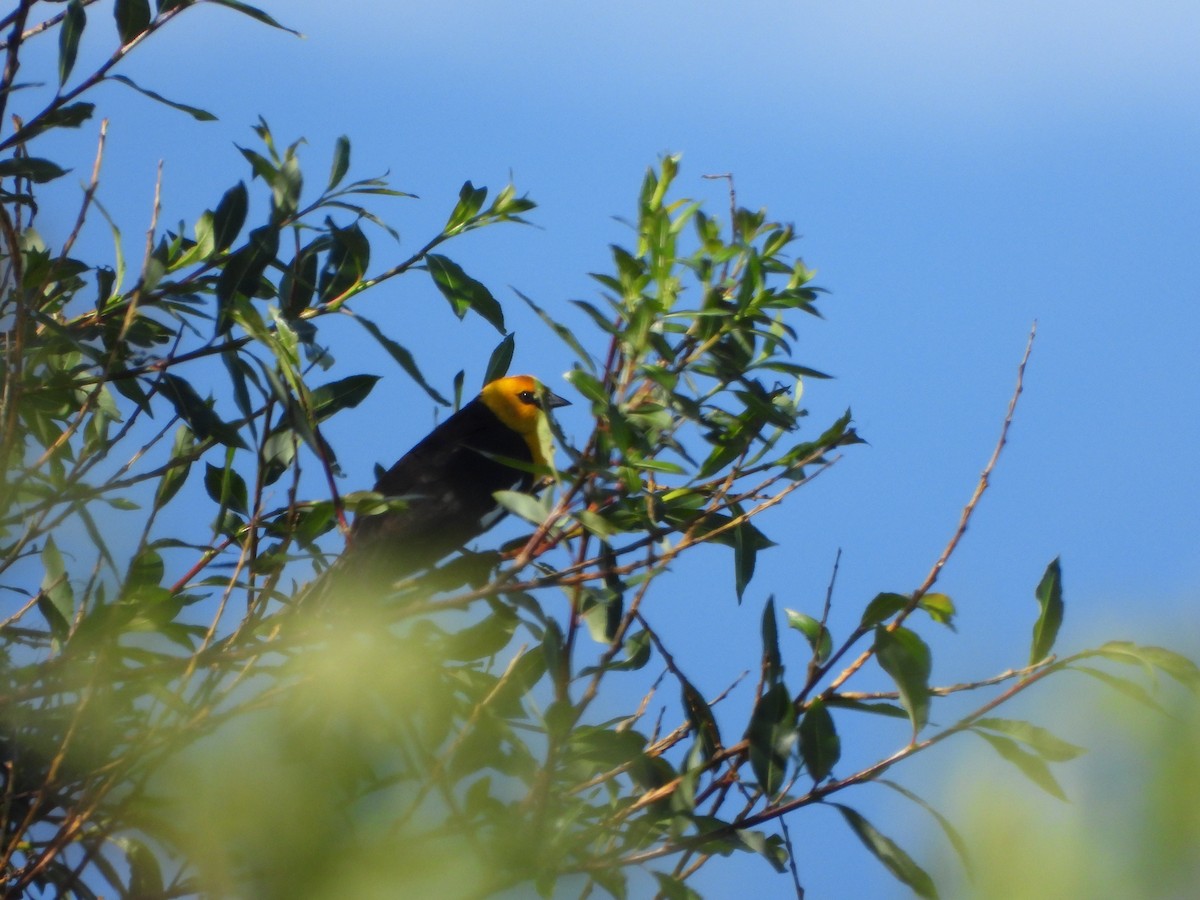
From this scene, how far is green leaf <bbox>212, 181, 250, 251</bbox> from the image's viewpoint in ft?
6.75

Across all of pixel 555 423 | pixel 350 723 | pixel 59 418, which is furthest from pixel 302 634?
pixel 59 418

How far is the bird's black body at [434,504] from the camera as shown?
9.68ft

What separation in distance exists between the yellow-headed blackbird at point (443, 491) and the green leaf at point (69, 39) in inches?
37.9

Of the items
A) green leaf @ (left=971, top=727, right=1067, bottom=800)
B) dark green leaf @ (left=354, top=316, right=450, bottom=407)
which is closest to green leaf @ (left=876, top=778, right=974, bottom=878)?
green leaf @ (left=971, top=727, right=1067, bottom=800)

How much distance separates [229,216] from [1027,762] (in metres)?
1.48

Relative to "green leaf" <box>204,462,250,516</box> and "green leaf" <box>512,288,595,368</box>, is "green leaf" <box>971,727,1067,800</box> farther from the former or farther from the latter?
"green leaf" <box>204,462,250,516</box>

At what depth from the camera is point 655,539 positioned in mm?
1660

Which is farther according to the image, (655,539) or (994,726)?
(655,539)

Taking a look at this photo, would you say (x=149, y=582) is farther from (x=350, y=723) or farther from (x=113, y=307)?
(x=350, y=723)

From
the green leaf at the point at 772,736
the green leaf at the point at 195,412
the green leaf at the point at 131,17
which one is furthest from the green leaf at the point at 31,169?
the green leaf at the point at 772,736

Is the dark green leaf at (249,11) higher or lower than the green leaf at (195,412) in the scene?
higher

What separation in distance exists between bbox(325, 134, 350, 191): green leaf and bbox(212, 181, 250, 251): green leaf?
14cm

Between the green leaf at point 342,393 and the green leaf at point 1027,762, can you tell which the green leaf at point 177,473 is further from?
the green leaf at point 1027,762

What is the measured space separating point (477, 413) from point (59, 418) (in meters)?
1.82
